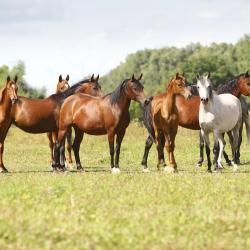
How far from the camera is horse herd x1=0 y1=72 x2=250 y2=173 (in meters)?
17.9

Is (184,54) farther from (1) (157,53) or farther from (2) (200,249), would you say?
(2) (200,249)

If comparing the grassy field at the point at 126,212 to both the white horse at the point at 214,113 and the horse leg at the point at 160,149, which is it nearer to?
the white horse at the point at 214,113

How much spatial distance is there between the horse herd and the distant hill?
71.3 metres

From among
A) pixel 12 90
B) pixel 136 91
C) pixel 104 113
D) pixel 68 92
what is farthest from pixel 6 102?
pixel 136 91

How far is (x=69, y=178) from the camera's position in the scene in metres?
15.7

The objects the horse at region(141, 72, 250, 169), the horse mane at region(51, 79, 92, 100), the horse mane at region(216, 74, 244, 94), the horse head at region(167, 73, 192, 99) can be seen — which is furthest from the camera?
the horse mane at region(216, 74, 244, 94)

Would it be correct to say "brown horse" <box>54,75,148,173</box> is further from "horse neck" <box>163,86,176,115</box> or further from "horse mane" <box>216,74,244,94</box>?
"horse mane" <box>216,74,244,94</box>

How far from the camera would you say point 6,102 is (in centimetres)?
1938

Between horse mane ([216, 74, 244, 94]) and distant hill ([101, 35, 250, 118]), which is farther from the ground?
distant hill ([101, 35, 250, 118])

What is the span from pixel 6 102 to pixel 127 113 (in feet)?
11.6

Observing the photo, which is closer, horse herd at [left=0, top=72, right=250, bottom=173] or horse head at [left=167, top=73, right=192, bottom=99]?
horse head at [left=167, top=73, right=192, bottom=99]

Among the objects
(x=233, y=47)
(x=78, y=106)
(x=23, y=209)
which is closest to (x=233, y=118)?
(x=78, y=106)

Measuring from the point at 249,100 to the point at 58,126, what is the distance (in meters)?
72.1

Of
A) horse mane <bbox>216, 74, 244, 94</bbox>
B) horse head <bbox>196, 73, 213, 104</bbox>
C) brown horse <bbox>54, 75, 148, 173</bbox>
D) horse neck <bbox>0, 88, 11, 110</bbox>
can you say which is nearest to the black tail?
brown horse <bbox>54, 75, 148, 173</bbox>
